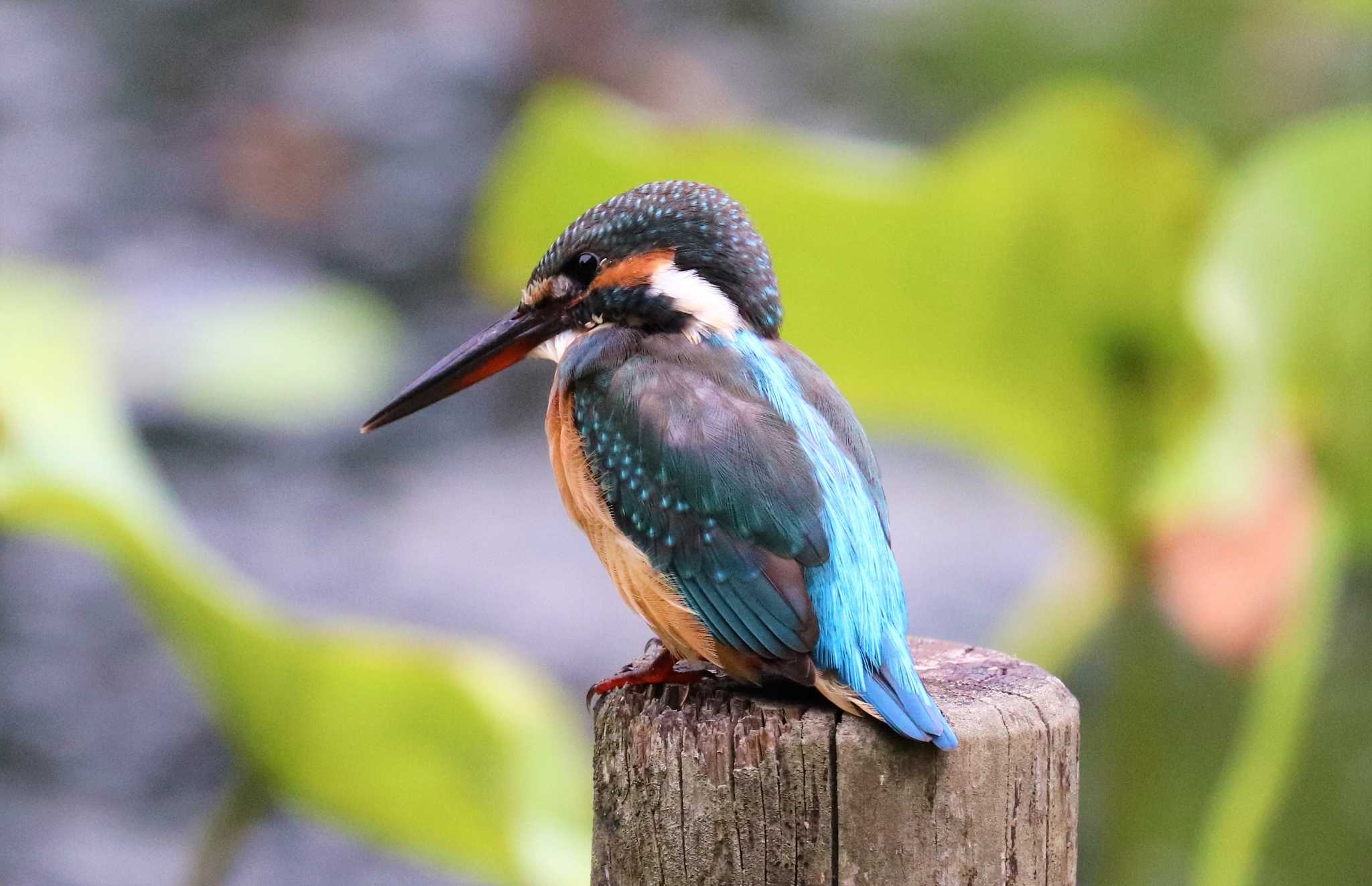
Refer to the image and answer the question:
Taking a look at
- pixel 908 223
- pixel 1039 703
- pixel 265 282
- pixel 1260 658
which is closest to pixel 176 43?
pixel 265 282

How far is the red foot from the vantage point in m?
1.84

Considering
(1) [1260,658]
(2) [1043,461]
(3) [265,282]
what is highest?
(3) [265,282]

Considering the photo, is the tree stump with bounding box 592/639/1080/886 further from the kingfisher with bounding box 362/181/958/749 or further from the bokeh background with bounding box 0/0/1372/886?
the bokeh background with bounding box 0/0/1372/886

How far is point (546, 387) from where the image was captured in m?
7.10

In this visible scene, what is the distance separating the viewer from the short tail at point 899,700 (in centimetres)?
153

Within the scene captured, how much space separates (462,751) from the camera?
8.28 ft

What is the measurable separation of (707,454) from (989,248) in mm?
1413

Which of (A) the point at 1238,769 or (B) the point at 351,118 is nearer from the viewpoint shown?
(A) the point at 1238,769

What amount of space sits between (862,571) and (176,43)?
7269 mm

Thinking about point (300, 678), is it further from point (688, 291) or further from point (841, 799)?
point (841, 799)

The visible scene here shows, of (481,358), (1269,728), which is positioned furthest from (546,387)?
(481,358)

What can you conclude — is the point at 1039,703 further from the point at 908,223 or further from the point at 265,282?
the point at 265,282

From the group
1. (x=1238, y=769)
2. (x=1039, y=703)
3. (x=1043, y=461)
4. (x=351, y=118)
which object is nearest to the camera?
(x=1039, y=703)

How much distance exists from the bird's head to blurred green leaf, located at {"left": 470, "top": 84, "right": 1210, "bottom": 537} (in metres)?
1.03
